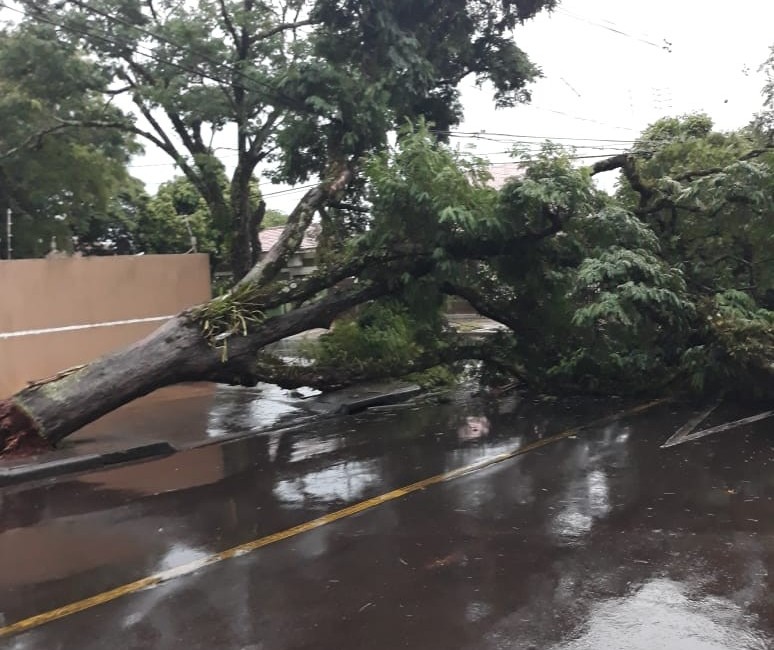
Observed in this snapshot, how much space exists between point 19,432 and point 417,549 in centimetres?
548

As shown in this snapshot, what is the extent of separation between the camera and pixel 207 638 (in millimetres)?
4109

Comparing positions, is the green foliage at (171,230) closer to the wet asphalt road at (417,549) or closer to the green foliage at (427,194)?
the green foliage at (427,194)

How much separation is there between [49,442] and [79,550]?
337 cm

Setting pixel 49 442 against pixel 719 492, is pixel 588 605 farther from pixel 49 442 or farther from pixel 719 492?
pixel 49 442

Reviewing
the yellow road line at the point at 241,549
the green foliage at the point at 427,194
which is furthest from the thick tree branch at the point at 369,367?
the yellow road line at the point at 241,549

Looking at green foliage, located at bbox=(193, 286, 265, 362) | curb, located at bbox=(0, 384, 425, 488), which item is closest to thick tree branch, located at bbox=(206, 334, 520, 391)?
curb, located at bbox=(0, 384, 425, 488)

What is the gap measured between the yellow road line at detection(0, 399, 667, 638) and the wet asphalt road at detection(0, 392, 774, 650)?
9cm

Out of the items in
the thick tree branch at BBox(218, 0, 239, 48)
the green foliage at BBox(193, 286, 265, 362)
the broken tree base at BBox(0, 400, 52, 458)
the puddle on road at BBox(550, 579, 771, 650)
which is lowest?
the puddle on road at BBox(550, 579, 771, 650)

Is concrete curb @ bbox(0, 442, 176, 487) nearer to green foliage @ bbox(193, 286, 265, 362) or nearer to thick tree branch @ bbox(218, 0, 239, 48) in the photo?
green foliage @ bbox(193, 286, 265, 362)

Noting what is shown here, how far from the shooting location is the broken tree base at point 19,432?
28.0 ft

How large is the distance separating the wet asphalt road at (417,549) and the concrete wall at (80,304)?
166 inches

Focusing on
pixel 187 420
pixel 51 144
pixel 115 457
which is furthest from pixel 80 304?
pixel 115 457

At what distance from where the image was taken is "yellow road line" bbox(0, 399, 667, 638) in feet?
14.8

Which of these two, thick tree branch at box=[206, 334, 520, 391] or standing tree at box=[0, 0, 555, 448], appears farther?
thick tree branch at box=[206, 334, 520, 391]
